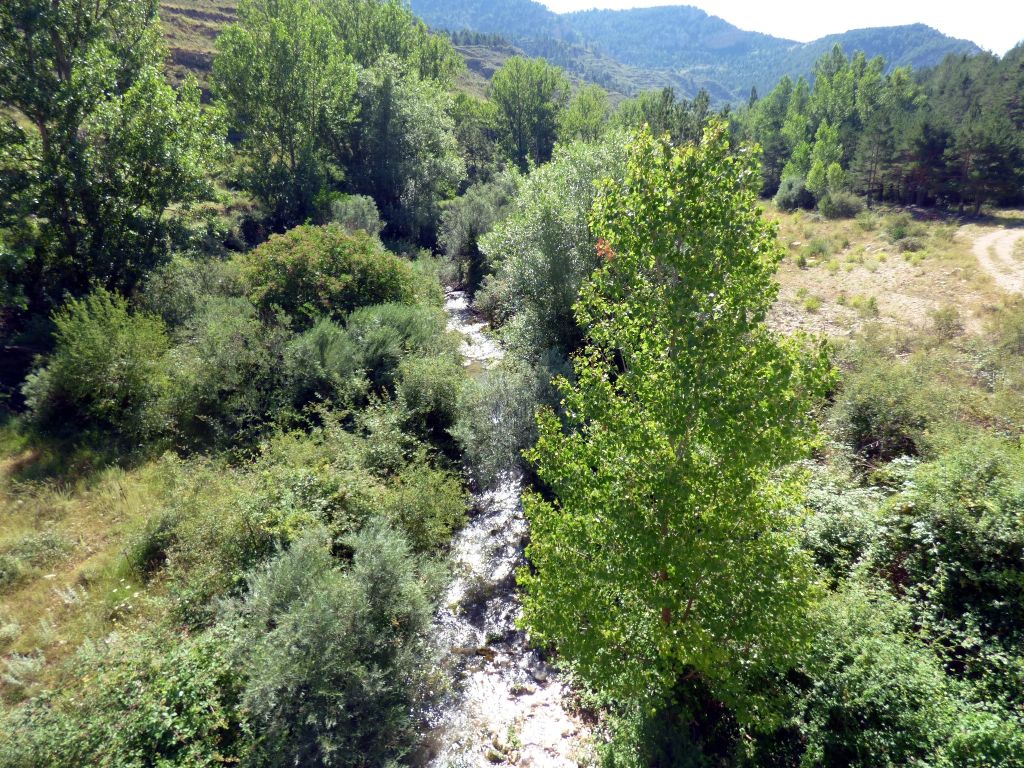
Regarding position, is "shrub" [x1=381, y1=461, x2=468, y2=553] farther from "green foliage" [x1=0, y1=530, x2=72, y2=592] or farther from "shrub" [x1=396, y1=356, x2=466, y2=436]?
"green foliage" [x1=0, y1=530, x2=72, y2=592]

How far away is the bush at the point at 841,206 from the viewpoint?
148 feet

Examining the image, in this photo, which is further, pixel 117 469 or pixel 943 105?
pixel 943 105

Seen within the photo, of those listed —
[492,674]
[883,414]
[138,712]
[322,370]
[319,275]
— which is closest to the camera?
[138,712]

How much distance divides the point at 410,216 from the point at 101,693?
31.8m

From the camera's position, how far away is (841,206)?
45.2m

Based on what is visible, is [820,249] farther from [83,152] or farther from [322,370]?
[83,152]

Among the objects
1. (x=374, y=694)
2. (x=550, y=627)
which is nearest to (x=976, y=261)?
(x=550, y=627)

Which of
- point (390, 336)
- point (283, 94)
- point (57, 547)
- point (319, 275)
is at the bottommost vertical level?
point (57, 547)

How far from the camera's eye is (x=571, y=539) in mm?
6887

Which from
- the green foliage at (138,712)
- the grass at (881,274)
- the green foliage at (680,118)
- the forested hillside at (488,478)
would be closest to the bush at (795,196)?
the grass at (881,274)

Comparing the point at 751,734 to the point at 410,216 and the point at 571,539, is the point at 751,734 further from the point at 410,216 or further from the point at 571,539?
the point at 410,216

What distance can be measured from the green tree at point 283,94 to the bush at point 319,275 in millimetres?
12503

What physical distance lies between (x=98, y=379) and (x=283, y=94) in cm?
2494

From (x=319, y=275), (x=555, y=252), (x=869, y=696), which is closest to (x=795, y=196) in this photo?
(x=555, y=252)
